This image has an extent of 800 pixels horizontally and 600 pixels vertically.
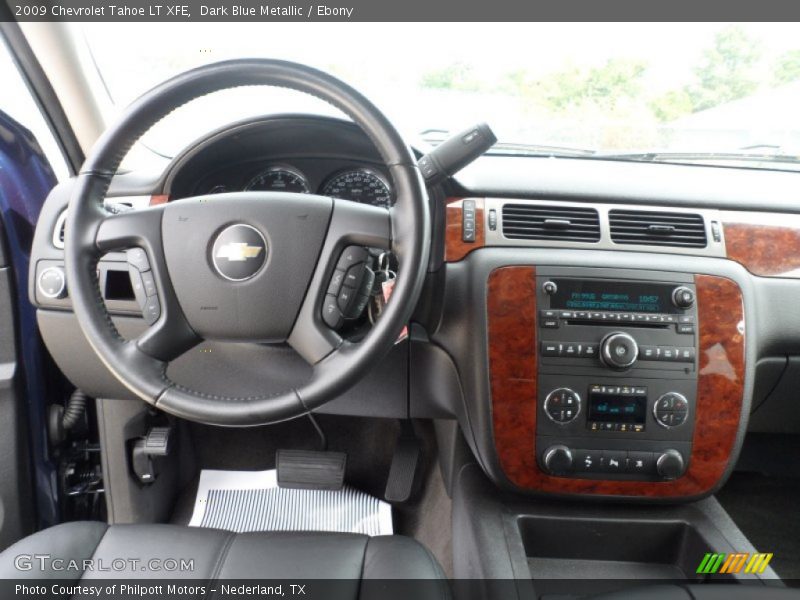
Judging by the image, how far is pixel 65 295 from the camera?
4.44 ft

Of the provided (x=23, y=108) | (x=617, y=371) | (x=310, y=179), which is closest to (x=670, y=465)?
(x=617, y=371)

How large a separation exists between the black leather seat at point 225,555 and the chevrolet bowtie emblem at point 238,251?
1.71ft

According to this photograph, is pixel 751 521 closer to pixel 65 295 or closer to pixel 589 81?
pixel 589 81

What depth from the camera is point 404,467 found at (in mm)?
1800

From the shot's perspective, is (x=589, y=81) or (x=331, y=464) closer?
(x=589, y=81)

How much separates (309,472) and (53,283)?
0.91 metres

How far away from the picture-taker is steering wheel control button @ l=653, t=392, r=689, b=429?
1.29m

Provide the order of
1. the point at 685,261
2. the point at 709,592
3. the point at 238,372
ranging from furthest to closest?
the point at 238,372
the point at 685,261
the point at 709,592

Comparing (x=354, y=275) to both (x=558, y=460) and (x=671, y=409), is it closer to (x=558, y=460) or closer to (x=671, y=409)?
(x=558, y=460)

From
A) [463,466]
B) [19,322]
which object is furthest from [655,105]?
[19,322]

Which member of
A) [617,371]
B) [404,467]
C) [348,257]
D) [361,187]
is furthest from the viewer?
[404,467]

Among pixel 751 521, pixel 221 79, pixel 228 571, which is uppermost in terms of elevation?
pixel 221 79

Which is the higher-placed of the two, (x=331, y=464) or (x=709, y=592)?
(x=709, y=592)

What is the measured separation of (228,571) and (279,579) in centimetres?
9
